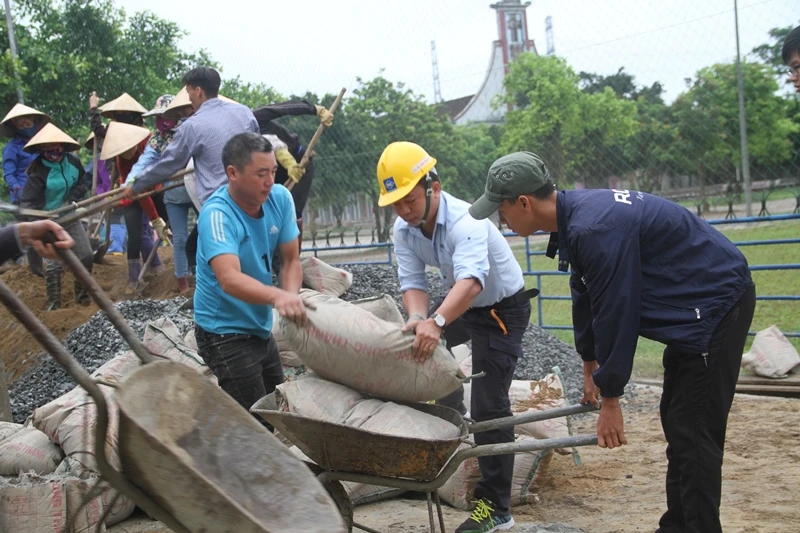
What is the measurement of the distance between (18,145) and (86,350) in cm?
312

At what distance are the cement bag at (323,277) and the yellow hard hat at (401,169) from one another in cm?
271

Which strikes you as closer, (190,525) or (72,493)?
(190,525)

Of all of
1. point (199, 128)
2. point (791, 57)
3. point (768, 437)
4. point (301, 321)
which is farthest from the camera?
point (199, 128)

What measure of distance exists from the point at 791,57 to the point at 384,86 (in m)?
8.62

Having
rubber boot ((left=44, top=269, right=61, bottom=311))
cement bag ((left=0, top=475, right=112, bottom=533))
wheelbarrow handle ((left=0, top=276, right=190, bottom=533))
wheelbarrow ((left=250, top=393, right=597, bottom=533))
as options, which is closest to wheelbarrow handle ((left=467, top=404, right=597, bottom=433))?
wheelbarrow ((left=250, top=393, right=597, bottom=533))

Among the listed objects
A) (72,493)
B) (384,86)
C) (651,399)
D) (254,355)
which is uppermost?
(384,86)

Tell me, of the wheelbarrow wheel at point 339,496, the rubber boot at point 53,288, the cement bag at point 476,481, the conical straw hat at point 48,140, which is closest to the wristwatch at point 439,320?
the wheelbarrow wheel at point 339,496

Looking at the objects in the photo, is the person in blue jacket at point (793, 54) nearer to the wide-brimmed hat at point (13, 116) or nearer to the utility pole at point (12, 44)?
the wide-brimmed hat at point (13, 116)

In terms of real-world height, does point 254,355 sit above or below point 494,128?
below

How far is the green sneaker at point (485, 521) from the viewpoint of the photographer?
3514 millimetres

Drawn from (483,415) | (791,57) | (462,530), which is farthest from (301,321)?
(791,57)

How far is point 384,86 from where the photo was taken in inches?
457

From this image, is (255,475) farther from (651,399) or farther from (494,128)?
(494,128)

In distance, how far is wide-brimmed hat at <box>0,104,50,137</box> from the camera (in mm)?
7695
